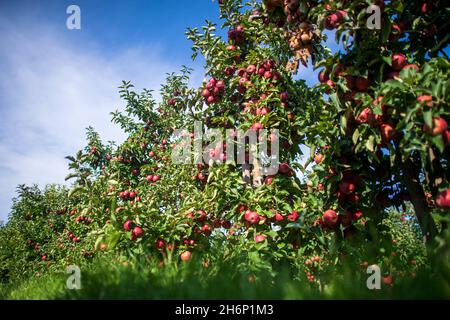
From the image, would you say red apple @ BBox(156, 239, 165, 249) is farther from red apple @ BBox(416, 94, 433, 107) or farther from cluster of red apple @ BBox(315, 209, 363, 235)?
red apple @ BBox(416, 94, 433, 107)

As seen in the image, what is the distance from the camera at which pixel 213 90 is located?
17.5ft

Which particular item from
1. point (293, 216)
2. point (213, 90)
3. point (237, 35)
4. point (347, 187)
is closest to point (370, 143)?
point (347, 187)

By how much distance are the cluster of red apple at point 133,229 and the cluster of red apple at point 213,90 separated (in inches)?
101

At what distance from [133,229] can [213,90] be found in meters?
2.75

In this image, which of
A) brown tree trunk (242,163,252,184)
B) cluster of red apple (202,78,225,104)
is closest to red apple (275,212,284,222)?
brown tree trunk (242,163,252,184)

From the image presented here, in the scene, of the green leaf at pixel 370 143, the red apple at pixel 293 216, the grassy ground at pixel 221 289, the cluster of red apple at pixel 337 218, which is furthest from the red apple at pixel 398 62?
the red apple at pixel 293 216

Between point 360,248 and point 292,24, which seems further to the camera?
point 292,24

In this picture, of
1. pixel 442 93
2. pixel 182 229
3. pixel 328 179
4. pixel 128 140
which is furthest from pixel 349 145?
pixel 128 140

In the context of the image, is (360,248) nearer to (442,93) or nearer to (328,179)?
(328,179)

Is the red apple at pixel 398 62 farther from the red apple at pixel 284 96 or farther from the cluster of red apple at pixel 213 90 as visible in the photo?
the cluster of red apple at pixel 213 90

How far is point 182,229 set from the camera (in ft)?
12.5

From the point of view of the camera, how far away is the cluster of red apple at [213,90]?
5.25 m

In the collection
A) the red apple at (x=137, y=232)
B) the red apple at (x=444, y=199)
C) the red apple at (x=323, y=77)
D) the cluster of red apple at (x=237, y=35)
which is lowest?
the red apple at (x=137, y=232)
